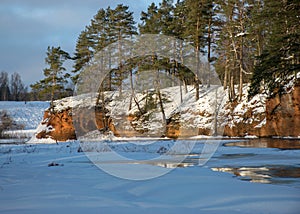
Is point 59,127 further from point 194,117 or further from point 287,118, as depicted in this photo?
point 287,118

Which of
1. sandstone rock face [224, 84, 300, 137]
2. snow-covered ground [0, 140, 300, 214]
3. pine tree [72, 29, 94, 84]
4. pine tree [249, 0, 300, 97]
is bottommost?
snow-covered ground [0, 140, 300, 214]

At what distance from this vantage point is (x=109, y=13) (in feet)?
123

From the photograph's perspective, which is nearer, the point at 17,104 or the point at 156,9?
the point at 156,9

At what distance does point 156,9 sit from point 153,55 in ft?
22.3

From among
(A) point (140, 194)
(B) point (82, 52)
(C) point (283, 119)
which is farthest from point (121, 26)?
(A) point (140, 194)

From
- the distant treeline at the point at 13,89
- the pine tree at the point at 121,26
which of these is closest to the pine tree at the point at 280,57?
the pine tree at the point at 121,26

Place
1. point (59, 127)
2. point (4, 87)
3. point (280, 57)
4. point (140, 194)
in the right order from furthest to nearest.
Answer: point (4, 87) < point (59, 127) < point (280, 57) < point (140, 194)

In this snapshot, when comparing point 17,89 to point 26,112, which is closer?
point 26,112

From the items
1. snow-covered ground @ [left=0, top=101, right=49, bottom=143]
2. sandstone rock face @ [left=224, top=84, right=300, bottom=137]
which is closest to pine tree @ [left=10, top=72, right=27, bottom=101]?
snow-covered ground @ [left=0, top=101, right=49, bottom=143]

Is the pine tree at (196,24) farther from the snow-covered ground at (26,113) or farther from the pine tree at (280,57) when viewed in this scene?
the snow-covered ground at (26,113)


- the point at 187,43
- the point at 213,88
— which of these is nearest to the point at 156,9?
the point at 187,43

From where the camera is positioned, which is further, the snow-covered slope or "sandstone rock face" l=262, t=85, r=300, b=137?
the snow-covered slope

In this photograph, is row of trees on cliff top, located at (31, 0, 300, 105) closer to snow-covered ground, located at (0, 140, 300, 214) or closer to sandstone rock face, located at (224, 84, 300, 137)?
sandstone rock face, located at (224, 84, 300, 137)

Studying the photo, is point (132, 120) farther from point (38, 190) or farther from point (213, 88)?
point (38, 190)
